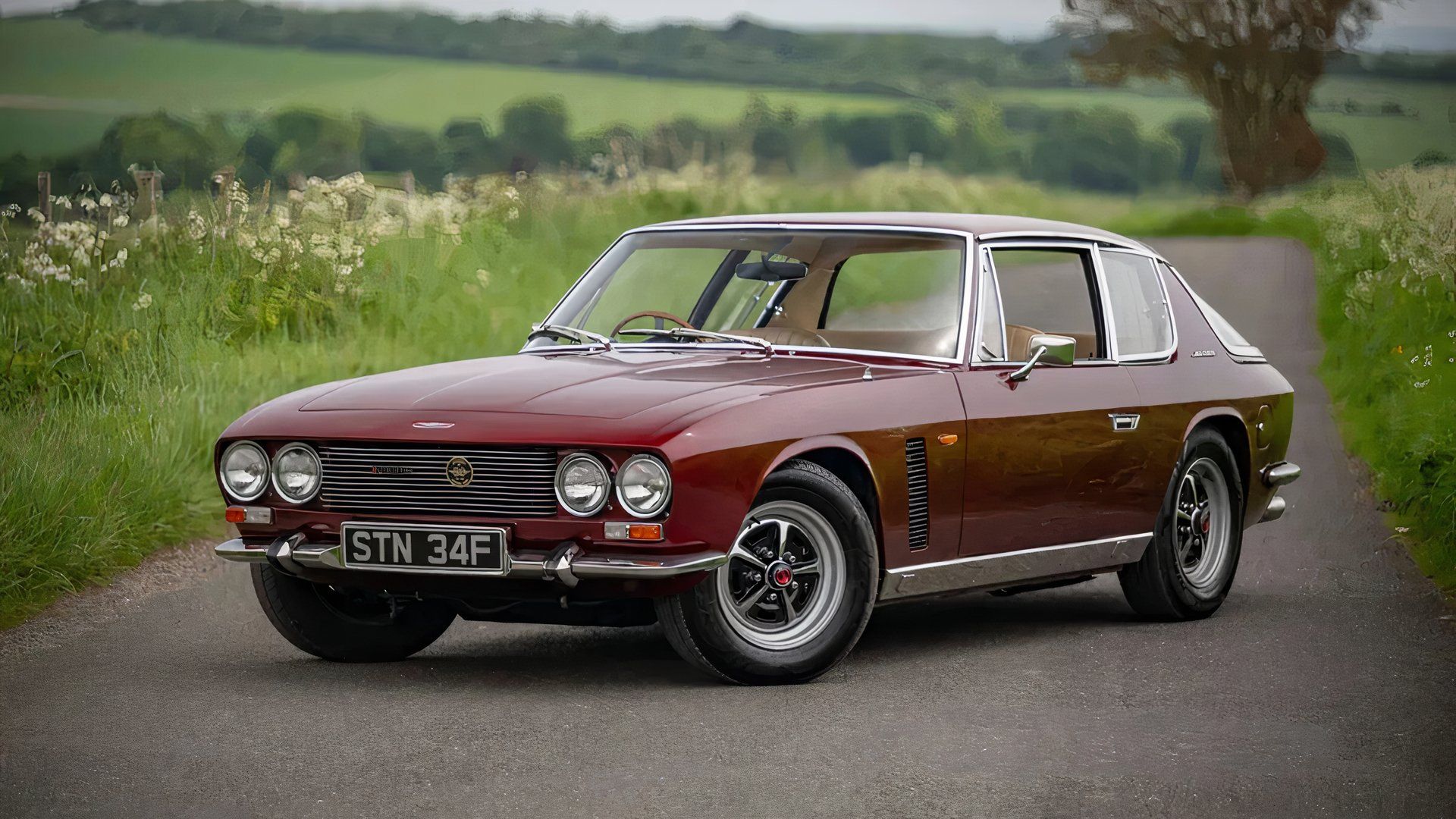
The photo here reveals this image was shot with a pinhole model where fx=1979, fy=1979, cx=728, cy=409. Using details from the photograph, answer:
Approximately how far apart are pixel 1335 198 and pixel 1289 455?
7.21 m

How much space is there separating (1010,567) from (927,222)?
144 centimetres

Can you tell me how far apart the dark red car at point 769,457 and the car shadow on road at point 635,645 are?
0.22m

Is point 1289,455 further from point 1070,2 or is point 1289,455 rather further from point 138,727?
point 1070,2

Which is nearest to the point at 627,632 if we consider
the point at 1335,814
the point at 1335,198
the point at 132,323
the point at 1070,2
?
the point at 1335,814

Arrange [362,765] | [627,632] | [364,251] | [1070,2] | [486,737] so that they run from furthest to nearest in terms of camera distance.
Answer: [1070,2]
[364,251]
[627,632]
[486,737]
[362,765]

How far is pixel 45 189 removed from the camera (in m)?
13.5

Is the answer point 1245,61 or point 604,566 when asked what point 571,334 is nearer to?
point 604,566

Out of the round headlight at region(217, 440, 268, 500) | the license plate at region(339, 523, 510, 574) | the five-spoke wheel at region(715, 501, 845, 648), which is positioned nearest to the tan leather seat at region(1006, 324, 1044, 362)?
the five-spoke wheel at region(715, 501, 845, 648)

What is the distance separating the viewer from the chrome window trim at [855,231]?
297 inches

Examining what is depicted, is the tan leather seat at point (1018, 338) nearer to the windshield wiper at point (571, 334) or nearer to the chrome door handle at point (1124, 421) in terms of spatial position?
the chrome door handle at point (1124, 421)

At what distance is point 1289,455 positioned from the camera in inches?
542

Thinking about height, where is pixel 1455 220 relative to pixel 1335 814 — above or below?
above

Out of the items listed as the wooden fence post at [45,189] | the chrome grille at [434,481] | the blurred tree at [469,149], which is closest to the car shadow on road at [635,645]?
the chrome grille at [434,481]

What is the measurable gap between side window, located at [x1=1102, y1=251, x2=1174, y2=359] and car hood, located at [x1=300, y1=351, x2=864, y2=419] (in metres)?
1.66
